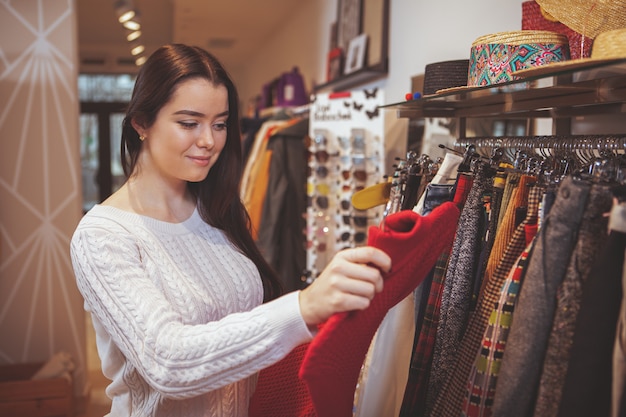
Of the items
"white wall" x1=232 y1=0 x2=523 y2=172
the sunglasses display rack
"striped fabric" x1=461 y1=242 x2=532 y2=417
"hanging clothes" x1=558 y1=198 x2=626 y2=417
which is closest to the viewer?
"hanging clothes" x1=558 y1=198 x2=626 y2=417

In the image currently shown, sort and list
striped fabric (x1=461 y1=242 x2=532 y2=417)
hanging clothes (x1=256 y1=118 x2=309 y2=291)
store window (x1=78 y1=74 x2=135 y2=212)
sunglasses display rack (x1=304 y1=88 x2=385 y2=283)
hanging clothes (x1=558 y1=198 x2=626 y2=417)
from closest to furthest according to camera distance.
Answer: hanging clothes (x1=558 y1=198 x2=626 y2=417) → striped fabric (x1=461 y1=242 x2=532 y2=417) → sunglasses display rack (x1=304 y1=88 x2=385 y2=283) → hanging clothes (x1=256 y1=118 x2=309 y2=291) → store window (x1=78 y1=74 x2=135 y2=212)

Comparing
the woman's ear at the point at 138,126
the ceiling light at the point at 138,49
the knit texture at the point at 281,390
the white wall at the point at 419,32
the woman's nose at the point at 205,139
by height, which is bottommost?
the knit texture at the point at 281,390

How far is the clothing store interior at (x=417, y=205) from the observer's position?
2.67ft

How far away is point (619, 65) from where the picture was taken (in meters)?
0.78

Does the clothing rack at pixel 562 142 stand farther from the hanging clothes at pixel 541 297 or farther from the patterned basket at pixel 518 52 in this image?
the hanging clothes at pixel 541 297

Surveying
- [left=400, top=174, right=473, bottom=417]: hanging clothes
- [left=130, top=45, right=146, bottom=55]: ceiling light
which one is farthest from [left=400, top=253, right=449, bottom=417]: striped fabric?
[left=130, top=45, right=146, bottom=55]: ceiling light

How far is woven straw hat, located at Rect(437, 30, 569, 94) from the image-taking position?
3.56ft

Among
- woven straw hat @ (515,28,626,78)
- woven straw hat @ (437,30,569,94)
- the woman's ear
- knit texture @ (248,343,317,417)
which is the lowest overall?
knit texture @ (248,343,317,417)

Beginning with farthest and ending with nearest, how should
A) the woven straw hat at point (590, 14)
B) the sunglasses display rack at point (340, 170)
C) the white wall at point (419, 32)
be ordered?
the sunglasses display rack at point (340, 170), the white wall at point (419, 32), the woven straw hat at point (590, 14)

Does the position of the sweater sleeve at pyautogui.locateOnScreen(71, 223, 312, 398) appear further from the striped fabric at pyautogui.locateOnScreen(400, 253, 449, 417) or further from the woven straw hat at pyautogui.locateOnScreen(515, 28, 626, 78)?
the woven straw hat at pyautogui.locateOnScreen(515, 28, 626, 78)

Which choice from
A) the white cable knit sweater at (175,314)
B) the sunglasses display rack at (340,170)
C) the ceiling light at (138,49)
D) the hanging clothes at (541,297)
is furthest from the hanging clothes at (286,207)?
the ceiling light at (138,49)

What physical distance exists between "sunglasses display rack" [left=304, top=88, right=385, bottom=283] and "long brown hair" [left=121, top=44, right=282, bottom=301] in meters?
0.92

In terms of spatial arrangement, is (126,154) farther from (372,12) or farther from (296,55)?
(296,55)

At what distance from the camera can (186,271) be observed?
1301 mm
